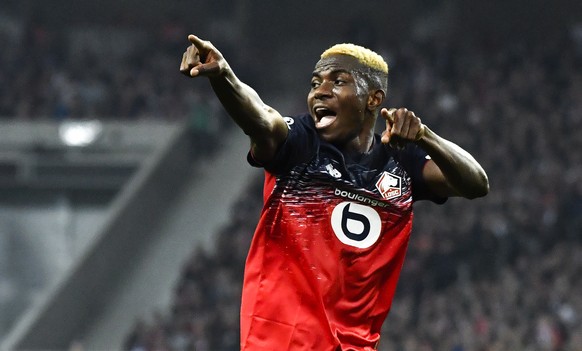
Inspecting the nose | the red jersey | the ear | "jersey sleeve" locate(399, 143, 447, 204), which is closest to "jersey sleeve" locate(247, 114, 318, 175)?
the red jersey

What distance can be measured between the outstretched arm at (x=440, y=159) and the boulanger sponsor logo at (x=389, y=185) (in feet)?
0.51

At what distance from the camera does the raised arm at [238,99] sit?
16.4ft

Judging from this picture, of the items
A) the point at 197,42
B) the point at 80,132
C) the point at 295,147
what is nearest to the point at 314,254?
the point at 295,147

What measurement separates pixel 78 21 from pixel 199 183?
6542mm

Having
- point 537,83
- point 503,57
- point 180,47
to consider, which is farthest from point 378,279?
point 180,47

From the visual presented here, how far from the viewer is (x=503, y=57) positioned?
82.3ft

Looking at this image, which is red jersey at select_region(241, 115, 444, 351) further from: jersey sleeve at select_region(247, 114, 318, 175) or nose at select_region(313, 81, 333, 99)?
nose at select_region(313, 81, 333, 99)

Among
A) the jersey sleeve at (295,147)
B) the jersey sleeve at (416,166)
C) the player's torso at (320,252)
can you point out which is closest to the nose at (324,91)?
the jersey sleeve at (295,147)

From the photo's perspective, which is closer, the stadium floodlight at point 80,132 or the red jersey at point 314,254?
the red jersey at point 314,254

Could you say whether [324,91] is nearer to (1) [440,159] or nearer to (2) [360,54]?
(2) [360,54]

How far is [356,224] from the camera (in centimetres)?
566

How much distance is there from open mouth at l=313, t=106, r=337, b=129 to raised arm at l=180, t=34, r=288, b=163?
23cm

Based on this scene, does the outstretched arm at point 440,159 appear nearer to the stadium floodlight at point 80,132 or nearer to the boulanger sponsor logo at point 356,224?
the boulanger sponsor logo at point 356,224

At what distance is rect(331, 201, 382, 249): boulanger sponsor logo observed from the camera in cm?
562
